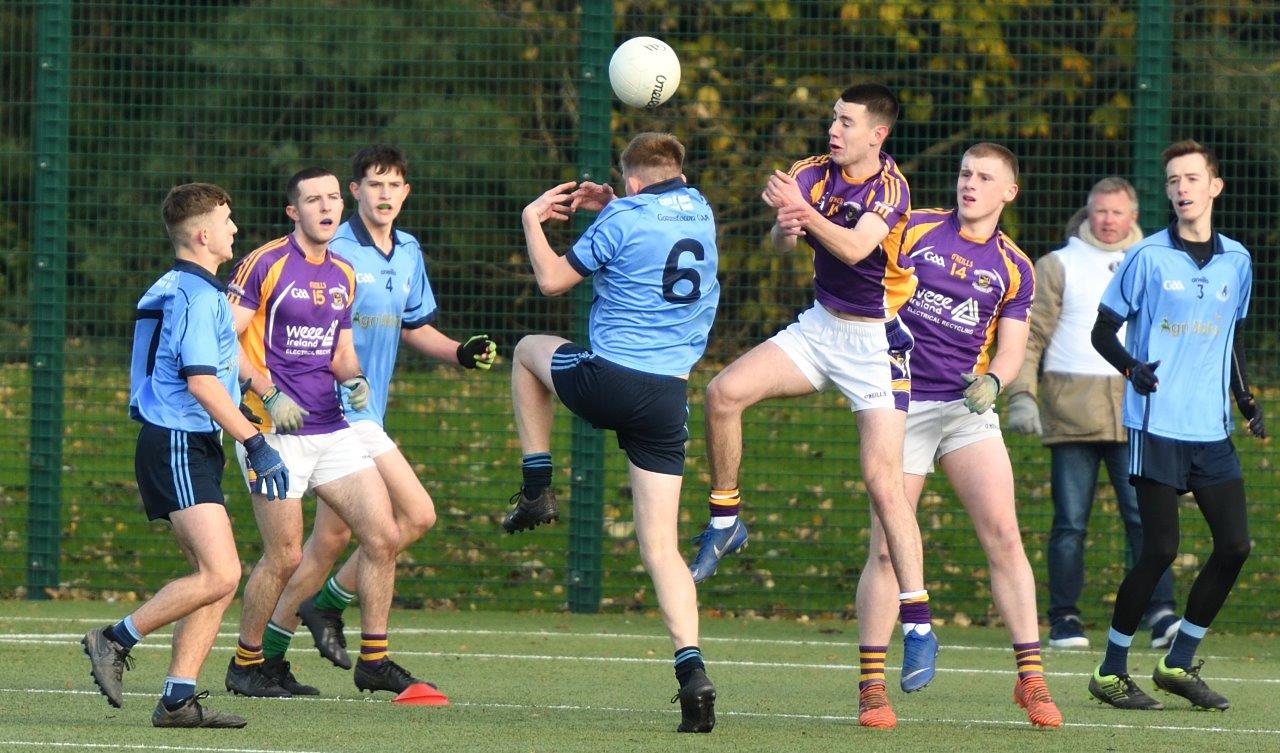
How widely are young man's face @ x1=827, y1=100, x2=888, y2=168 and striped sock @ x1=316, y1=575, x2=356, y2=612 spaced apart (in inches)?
123

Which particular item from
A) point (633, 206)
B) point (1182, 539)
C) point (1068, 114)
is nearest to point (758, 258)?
point (1068, 114)

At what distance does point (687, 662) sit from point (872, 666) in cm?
85

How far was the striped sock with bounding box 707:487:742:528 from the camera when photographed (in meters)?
8.07

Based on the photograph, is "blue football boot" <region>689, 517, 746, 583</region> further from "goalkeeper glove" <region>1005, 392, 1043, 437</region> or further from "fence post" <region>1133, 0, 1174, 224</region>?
"fence post" <region>1133, 0, 1174, 224</region>

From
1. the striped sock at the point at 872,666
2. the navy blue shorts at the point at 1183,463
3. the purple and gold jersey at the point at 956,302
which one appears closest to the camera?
the striped sock at the point at 872,666

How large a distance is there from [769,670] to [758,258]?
354 cm

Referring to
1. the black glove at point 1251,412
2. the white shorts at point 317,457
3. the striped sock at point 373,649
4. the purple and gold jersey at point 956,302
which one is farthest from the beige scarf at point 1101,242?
the striped sock at point 373,649

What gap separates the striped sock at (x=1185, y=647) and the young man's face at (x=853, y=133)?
2620mm

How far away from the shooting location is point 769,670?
32.1 feet

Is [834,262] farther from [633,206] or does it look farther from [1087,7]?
[1087,7]

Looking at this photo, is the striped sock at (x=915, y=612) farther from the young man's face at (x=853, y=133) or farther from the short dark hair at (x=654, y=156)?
the short dark hair at (x=654, y=156)

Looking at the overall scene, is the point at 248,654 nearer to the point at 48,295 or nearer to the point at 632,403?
the point at 632,403

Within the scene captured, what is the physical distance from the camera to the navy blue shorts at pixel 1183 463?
855cm

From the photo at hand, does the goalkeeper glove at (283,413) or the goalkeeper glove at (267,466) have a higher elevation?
the goalkeeper glove at (283,413)
